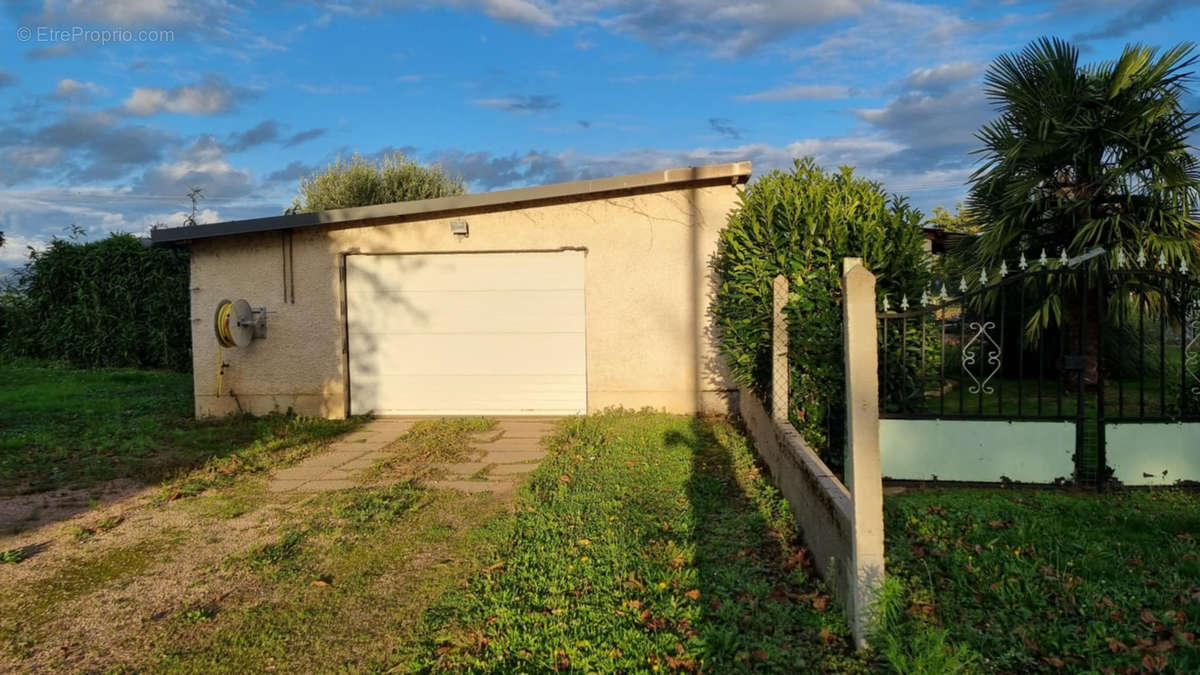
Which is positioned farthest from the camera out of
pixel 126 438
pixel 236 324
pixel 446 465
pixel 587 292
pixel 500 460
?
pixel 587 292

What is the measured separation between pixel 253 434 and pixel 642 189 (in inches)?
224

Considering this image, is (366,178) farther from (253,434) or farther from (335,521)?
(335,521)

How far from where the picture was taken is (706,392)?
9805 millimetres

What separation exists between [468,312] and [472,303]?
13 centimetres

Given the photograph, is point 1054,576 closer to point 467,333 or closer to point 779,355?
point 779,355

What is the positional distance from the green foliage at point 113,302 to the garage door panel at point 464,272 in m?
8.79

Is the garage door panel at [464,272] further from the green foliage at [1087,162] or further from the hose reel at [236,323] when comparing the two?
the green foliage at [1087,162]

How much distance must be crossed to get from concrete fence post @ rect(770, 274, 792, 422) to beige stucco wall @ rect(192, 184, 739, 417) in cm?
323

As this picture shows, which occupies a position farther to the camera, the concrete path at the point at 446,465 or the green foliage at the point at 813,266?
the concrete path at the point at 446,465

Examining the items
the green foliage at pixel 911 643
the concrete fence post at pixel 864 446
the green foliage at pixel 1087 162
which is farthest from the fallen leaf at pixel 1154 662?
the green foliage at pixel 1087 162

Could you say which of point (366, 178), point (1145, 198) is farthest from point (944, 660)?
point (366, 178)

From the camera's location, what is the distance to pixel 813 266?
6730mm

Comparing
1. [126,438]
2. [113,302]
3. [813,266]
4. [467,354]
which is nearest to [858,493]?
[813,266]

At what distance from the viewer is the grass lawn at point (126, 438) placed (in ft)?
23.7
